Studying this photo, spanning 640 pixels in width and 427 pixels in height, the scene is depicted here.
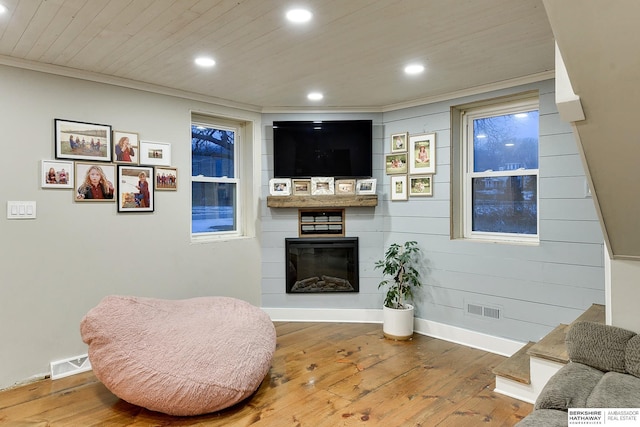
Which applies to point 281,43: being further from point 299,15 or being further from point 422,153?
point 422,153

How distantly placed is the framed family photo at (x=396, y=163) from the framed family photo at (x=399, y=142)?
5 cm

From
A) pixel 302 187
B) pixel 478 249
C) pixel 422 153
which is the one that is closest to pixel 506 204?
pixel 478 249

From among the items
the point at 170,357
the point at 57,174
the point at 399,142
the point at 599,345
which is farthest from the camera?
the point at 399,142

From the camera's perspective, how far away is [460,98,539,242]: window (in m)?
3.43

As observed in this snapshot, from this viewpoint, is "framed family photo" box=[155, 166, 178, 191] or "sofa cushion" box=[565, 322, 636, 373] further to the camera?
"framed family photo" box=[155, 166, 178, 191]

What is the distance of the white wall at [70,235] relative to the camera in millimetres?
2818

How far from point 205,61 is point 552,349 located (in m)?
3.08

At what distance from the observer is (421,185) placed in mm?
3979

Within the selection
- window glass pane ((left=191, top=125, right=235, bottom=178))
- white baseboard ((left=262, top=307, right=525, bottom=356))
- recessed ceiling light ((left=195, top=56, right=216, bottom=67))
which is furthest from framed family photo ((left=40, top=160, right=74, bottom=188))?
white baseboard ((left=262, top=307, right=525, bottom=356))

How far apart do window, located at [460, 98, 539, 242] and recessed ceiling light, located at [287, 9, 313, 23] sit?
7.32ft

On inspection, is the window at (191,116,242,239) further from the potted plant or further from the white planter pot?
the white planter pot

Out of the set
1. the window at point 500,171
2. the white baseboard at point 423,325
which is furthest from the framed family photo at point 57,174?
the window at point 500,171

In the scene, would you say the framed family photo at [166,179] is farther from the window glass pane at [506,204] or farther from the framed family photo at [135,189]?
the window glass pane at [506,204]

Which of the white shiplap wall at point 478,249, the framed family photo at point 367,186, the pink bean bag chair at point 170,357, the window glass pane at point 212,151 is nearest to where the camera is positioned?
the pink bean bag chair at point 170,357
